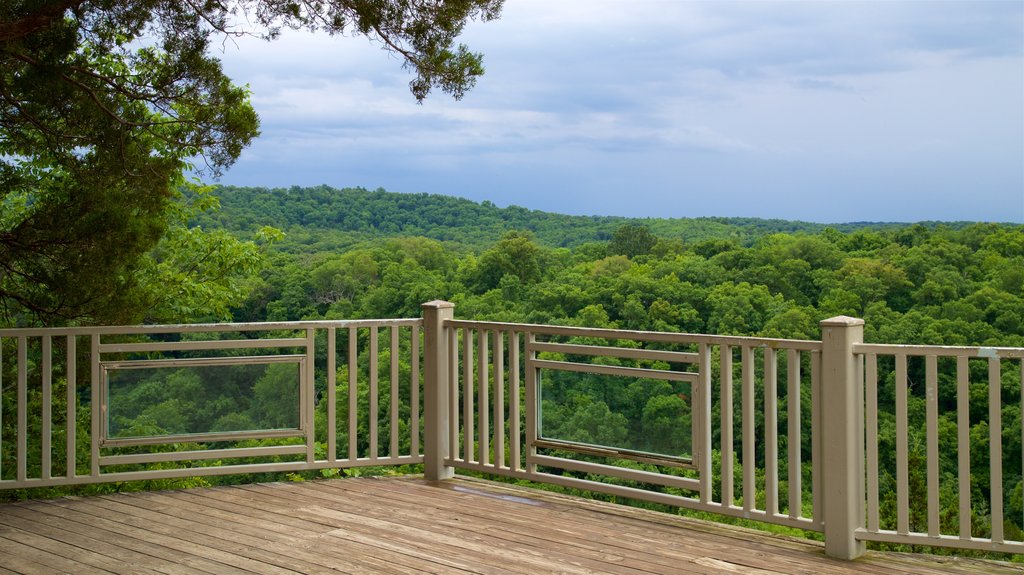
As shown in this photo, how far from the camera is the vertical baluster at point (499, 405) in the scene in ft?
15.5

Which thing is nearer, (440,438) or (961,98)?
(440,438)

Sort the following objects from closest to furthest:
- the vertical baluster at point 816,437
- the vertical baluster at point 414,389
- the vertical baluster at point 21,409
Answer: the vertical baluster at point 816,437
the vertical baluster at point 21,409
the vertical baluster at point 414,389

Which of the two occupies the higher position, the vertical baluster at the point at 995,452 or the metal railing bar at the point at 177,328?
the metal railing bar at the point at 177,328

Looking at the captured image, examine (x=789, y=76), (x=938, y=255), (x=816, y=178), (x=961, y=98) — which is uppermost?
(x=789, y=76)

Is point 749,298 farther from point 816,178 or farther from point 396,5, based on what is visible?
point 816,178

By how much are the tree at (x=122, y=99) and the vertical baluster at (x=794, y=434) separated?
2.56m

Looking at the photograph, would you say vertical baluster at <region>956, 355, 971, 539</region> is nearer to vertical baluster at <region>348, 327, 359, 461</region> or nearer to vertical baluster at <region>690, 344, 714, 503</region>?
vertical baluster at <region>690, 344, 714, 503</region>

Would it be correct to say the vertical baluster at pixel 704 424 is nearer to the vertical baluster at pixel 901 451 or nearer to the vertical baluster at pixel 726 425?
the vertical baluster at pixel 726 425

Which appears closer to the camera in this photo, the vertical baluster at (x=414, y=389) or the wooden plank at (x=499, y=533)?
the wooden plank at (x=499, y=533)

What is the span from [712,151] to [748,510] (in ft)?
106

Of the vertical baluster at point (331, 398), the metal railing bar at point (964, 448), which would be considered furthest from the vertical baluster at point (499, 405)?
the metal railing bar at point (964, 448)

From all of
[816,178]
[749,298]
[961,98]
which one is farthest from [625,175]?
[749,298]

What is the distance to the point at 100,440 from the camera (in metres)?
4.71

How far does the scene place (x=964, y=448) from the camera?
11.2 feet
